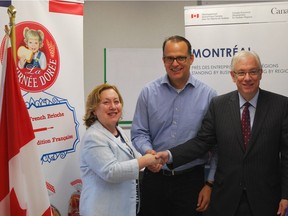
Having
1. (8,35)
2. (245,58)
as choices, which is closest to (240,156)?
(245,58)

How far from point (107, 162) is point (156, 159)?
1.34 feet

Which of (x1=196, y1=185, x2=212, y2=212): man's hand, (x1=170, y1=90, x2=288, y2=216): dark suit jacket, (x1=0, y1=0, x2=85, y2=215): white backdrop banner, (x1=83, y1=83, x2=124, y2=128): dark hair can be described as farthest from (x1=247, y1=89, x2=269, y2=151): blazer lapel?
(x1=0, y1=0, x2=85, y2=215): white backdrop banner

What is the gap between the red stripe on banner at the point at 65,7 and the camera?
2563 mm

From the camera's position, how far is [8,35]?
2.06 m

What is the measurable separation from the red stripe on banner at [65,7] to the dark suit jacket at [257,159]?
1282 mm

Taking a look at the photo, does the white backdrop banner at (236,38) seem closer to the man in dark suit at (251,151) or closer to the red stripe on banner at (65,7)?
the man in dark suit at (251,151)

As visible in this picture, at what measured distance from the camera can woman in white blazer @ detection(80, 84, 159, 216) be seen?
2105mm

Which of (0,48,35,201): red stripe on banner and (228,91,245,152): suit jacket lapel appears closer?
(0,48,35,201): red stripe on banner

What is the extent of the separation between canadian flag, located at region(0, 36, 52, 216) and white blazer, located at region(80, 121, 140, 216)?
26 centimetres


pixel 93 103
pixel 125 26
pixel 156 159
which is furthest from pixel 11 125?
pixel 125 26

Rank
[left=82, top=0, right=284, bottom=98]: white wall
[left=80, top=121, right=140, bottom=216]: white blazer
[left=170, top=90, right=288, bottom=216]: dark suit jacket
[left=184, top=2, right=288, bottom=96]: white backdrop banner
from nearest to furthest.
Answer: [left=80, top=121, right=140, bottom=216]: white blazer → [left=170, top=90, right=288, bottom=216]: dark suit jacket → [left=184, top=2, right=288, bottom=96]: white backdrop banner → [left=82, top=0, right=284, bottom=98]: white wall

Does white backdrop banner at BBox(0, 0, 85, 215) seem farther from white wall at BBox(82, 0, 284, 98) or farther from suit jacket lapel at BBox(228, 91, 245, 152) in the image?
white wall at BBox(82, 0, 284, 98)

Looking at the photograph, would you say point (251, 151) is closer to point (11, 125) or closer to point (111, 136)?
point (111, 136)

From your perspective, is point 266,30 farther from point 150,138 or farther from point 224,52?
point 150,138
